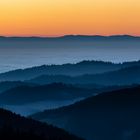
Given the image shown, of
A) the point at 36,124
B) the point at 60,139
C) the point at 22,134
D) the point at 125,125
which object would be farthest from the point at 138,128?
the point at 22,134

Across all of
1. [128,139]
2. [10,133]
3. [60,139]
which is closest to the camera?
[10,133]

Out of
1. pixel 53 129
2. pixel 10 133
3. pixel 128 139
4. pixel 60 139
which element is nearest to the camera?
pixel 10 133

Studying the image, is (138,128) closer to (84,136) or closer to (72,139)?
(84,136)

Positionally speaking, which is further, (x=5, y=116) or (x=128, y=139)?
(x=128, y=139)

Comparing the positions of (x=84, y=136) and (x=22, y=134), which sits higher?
(x=22, y=134)

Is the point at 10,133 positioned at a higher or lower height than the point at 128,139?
higher

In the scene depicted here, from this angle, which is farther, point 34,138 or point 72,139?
point 72,139

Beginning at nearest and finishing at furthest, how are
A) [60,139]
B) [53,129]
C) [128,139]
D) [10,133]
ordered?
[10,133] → [60,139] → [53,129] → [128,139]

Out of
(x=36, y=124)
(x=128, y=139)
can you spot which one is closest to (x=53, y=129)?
(x=36, y=124)

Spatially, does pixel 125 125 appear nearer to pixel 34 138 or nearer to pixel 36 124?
pixel 36 124
